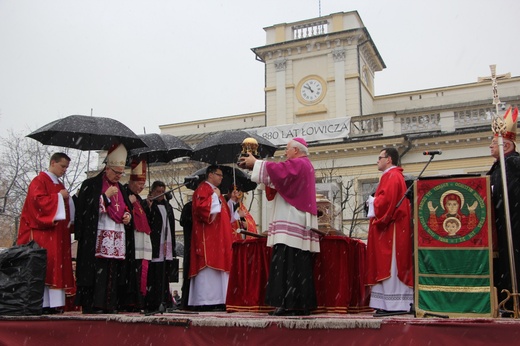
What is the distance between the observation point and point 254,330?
552cm

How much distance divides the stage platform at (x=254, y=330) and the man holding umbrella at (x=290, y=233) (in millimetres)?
656

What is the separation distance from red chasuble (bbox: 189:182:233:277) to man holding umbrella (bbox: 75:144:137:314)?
101 cm

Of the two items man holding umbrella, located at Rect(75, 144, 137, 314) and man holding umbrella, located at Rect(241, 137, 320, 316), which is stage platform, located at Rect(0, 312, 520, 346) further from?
man holding umbrella, located at Rect(75, 144, 137, 314)

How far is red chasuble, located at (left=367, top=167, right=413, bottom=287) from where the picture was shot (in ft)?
22.2

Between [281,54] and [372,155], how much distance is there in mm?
9617

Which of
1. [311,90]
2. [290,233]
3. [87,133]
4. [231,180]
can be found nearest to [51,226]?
[87,133]

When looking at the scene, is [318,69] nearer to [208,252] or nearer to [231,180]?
[231,180]

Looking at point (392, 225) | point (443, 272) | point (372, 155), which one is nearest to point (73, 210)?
point (392, 225)

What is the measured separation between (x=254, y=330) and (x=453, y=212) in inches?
93.0

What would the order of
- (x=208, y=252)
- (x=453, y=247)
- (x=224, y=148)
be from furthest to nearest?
(x=224, y=148) < (x=208, y=252) < (x=453, y=247)

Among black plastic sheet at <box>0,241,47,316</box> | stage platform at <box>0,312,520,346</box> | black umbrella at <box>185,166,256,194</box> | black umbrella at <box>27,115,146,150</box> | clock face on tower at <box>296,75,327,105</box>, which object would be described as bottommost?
stage platform at <box>0,312,520,346</box>

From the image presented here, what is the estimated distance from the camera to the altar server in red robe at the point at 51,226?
24.7 feet

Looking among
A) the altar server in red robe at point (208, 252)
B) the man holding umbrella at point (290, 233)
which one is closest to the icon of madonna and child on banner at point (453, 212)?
the man holding umbrella at point (290, 233)

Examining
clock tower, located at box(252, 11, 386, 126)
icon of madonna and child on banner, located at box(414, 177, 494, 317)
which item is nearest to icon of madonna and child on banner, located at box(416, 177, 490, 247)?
icon of madonna and child on banner, located at box(414, 177, 494, 317)
